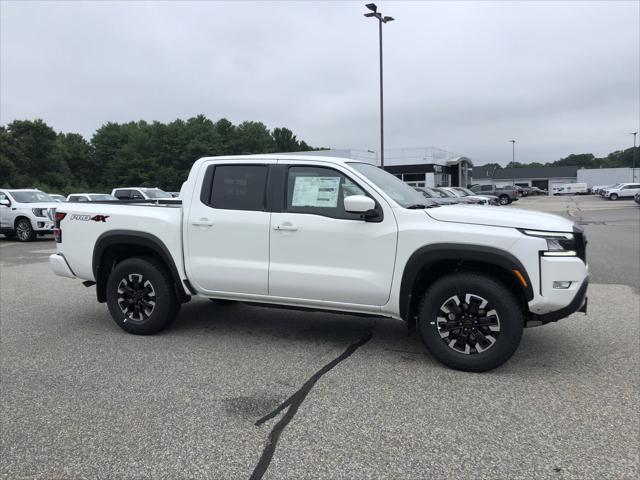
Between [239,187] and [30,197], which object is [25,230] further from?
[239,187]

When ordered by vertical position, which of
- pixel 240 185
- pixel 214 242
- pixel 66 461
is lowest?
pixel 66 461

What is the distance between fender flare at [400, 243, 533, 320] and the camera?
414 centimetres

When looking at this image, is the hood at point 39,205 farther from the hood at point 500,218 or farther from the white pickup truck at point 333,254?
Result: the hood at point 500,218

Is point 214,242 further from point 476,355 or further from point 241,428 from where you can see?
point 476,355

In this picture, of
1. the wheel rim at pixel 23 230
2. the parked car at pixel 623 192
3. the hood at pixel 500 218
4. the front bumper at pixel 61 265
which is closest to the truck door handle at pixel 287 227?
the hood at pixel 500 218

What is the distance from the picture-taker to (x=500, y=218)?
4293mm

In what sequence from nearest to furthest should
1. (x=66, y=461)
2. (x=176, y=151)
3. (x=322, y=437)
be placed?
(x=66, y=461), (x=322, y=437), (x=176, y=151)

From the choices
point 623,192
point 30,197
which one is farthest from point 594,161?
point 30,197

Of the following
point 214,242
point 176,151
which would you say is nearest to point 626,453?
point 214,242

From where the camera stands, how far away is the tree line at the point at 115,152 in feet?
209

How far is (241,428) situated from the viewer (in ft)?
11.2

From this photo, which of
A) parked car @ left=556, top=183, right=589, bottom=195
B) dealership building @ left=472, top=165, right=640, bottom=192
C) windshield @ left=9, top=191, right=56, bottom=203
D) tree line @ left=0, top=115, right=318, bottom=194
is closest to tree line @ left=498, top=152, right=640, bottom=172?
dealership building @ left=472, top=165, right=640, bottom=192

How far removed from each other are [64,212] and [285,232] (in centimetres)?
280

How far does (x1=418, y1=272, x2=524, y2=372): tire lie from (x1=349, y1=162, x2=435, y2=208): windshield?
34.4 inches
